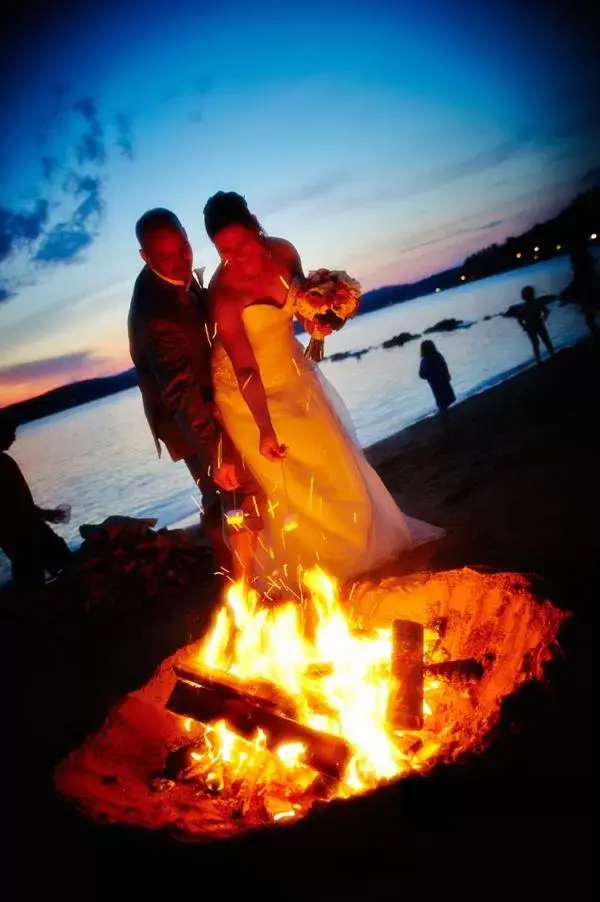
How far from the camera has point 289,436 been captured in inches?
176

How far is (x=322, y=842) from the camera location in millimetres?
2100

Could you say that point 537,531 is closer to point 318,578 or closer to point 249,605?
point 318,578

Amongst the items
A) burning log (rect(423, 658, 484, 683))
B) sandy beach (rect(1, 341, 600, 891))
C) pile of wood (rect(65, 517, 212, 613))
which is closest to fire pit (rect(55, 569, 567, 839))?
burning log (rect(423, 658, 484, 683))

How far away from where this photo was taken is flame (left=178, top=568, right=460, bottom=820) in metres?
2.65

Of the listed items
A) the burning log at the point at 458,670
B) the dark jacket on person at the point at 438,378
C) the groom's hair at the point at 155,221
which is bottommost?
the burning log at the point at 458,670

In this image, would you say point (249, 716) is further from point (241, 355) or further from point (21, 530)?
point (21, 530)

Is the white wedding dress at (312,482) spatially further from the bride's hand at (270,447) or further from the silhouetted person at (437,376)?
the silhouetted person at (437,376)

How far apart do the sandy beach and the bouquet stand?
2.14 m

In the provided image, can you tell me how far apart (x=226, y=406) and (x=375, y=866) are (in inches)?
127

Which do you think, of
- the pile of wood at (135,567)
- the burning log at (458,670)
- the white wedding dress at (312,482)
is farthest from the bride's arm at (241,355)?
the pile of wood at (135,567)

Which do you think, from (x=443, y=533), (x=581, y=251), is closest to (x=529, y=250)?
(x=581, y=251)

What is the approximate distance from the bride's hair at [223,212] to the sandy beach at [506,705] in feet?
9.79

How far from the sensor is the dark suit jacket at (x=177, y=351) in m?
4.00

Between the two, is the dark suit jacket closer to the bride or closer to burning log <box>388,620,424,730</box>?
the bride
